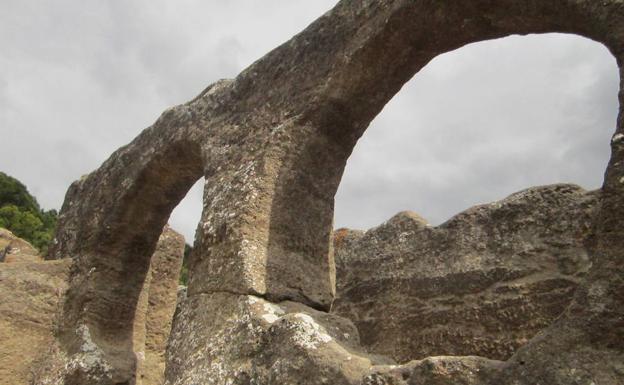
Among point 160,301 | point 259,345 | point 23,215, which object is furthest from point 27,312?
point 23,215

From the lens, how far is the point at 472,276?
19.8ft

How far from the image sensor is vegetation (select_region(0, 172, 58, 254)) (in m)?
22.4

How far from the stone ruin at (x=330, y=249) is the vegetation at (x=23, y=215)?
49.0ft

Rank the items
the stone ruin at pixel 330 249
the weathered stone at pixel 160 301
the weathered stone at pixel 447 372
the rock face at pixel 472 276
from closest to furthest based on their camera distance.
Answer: the weathered stone at pixel 447 372, the stone ruin at pixel 330 249, the rock face at pixel 472 276, the weathered stone at pixel 160 301

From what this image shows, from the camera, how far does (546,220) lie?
5746 mm

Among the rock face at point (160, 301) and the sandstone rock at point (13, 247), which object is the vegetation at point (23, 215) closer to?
the sandstone rock at point (13, 247)

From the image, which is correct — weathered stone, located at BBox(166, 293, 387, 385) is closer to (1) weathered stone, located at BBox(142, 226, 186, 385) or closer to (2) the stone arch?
(2) the stone arch

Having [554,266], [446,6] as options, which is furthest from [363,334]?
[446,6]

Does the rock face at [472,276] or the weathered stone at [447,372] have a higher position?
the rock face at [472,276]

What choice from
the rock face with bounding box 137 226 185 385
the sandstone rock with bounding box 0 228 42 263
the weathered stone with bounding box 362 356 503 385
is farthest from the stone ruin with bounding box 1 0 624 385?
the sandstone rock with bounding box 0 228 42 263

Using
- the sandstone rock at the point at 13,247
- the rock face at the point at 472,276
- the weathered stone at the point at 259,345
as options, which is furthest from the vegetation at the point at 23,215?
the weathered stone at the point at 259,345

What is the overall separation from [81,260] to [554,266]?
170 inches

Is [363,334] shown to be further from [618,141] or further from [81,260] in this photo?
[618,141]

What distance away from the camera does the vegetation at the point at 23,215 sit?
73.5 feet
